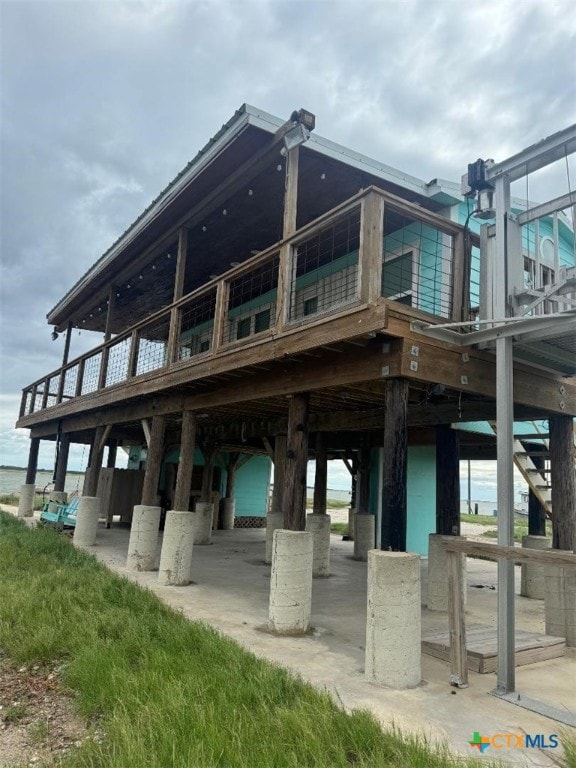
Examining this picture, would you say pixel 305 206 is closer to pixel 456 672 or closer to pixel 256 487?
pixel 456 672

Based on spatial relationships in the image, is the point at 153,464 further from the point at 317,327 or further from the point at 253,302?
the point at 317,327

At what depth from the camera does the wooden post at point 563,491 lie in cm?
738

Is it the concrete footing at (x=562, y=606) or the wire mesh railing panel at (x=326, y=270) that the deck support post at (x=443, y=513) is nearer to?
the concrete footing at (x=562, y=606)

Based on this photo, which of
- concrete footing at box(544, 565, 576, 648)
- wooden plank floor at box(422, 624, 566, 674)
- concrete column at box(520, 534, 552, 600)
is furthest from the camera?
concrete column at box(520, 534, 552, 600)

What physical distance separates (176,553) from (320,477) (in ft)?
20.3

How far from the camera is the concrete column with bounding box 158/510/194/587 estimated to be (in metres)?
9.39

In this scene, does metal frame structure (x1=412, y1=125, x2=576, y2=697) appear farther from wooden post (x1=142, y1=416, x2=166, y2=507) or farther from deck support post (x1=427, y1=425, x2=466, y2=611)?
wooden post (x1=142, y1=416, x2=166, y2=507)

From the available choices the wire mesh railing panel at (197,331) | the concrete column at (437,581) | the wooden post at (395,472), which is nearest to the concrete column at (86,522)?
the wire mesh railing panel at (197,331)

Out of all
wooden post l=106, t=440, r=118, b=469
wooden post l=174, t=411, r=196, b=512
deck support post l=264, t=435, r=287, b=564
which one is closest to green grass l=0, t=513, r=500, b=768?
wooden post l=174, t=411, r=196, b=512

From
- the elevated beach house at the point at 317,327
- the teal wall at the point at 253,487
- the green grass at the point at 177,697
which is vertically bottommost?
the green grass at the point at 177,697

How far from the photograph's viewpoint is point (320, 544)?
1139cm

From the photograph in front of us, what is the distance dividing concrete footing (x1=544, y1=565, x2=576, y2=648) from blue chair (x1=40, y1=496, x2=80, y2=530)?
12709 mm

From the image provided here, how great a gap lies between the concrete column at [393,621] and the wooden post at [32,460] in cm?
2035

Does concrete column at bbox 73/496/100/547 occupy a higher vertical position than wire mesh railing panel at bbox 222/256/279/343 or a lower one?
lower
